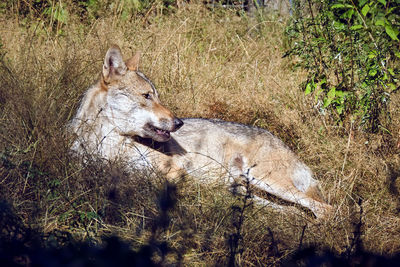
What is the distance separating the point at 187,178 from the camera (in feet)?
12.4

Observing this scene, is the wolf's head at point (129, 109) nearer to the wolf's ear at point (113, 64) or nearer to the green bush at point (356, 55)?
the wolf's ear at point (113, 64)

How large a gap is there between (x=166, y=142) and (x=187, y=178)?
70 cm

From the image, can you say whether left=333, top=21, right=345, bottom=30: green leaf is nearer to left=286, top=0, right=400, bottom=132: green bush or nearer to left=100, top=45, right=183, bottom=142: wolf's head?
left=286, top=0, right=400, bottom=132: green bush

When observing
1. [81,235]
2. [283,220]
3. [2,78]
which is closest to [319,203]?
[283,220]

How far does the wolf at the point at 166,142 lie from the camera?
158 inches

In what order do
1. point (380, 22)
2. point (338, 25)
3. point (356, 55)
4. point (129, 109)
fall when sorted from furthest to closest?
point (356, 55) → point (338, 25) → point (129, 109) → point (380, 22)

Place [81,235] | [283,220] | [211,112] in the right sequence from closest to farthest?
[81,235]
[283,220]
[211,112]

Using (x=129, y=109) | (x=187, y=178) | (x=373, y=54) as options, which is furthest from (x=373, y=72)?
(x=129, y=109)

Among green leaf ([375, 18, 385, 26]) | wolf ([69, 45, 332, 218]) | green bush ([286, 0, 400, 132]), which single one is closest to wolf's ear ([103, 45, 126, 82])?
wolf ([69, 45, 332, 218])

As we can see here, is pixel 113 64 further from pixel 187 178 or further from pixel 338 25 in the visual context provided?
pixel 338 25

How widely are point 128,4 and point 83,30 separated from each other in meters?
1.03

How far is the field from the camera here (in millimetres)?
2732

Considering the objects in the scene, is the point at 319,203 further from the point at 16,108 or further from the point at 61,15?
the point at 61,15

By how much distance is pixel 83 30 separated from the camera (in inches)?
262
